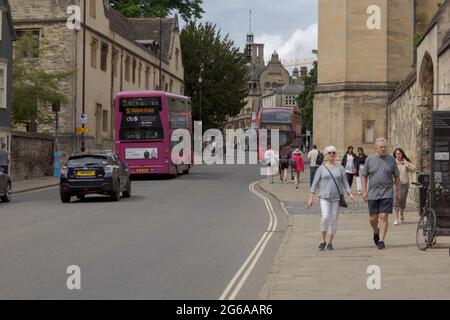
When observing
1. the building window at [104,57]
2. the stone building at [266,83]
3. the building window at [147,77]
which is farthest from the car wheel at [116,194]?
the stone building at [266,83]

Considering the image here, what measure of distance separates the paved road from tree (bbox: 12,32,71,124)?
1646cm

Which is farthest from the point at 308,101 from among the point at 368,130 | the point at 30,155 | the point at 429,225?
the point at 429,225

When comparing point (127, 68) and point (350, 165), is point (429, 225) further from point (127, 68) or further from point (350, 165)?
point (127, 68)

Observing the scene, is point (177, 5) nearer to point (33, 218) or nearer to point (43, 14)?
point (43, 14)

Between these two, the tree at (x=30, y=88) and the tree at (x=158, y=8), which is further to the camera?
the tree at (x=158, y=8)

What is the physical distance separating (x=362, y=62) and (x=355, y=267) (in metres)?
33.4

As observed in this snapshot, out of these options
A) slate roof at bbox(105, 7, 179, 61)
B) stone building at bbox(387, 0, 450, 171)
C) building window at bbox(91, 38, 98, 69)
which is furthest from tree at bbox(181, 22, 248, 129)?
stone building at bbox(387, 0, 450, 171)

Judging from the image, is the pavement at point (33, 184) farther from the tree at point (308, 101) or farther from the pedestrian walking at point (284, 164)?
the tree at point (308, 101)

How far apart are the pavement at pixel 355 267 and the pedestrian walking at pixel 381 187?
0.45 m

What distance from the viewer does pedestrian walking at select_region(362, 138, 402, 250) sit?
13094mm

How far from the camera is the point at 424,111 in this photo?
2391 cm

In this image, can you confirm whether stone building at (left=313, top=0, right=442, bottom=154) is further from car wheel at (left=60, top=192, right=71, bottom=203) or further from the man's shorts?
the man's shorts

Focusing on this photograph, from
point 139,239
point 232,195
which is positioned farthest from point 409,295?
point 232,195

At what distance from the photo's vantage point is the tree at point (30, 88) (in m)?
41.0
